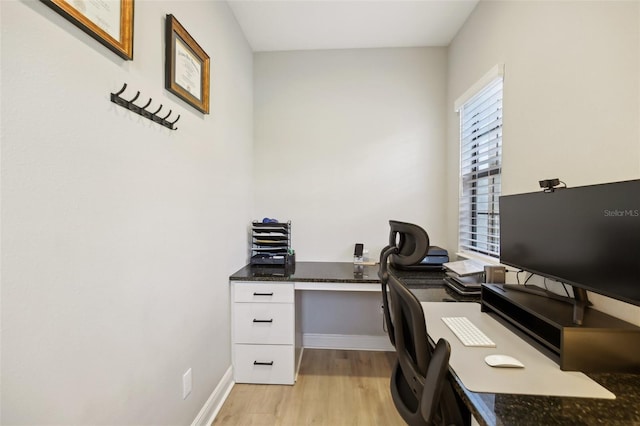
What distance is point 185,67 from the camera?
144 cm

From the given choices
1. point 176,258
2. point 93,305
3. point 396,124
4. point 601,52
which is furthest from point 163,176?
point 396,124

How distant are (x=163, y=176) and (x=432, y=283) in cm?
176

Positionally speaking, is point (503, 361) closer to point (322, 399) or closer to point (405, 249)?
point (405, 249)

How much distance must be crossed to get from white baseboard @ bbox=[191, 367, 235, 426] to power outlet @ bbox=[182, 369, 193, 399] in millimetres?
230

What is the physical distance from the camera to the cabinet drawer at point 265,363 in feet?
6.77

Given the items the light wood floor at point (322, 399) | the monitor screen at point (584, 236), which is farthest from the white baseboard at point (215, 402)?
the monitor screen at point (584, 236)

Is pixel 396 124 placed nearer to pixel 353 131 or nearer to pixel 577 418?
pixel 353 131

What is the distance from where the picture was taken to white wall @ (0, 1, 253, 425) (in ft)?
2.32

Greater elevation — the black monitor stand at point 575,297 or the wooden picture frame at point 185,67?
the wooden picture frame at point 185,67

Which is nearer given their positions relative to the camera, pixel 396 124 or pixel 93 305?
pixel 93 305

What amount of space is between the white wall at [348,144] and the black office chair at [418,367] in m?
1.43

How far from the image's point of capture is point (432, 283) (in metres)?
1.89

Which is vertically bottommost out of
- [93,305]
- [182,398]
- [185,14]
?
[182,398]

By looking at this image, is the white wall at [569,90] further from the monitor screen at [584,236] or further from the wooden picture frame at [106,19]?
the wooden picture frame at [106,19]
